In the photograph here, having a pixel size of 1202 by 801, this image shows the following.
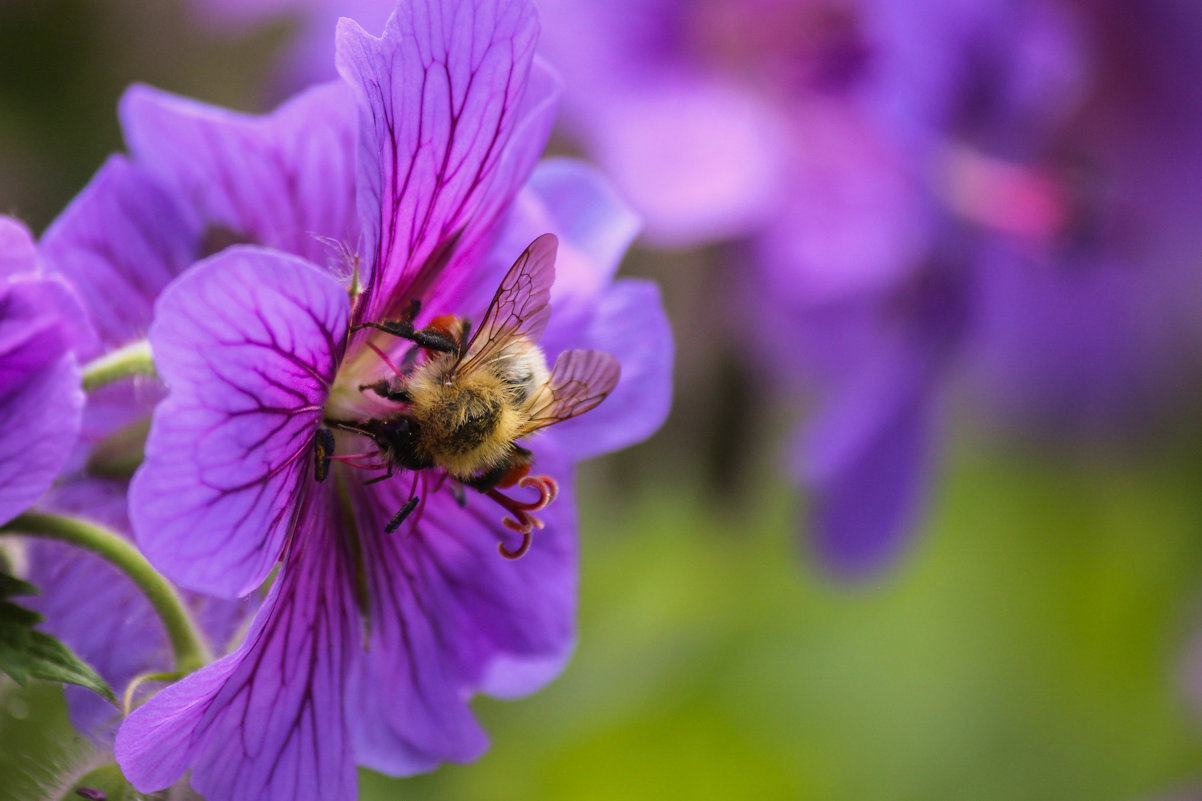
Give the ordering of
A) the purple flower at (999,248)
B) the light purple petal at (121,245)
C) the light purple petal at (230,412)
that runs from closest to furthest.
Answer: the light purple petal at (230,412), the light purple petal at (121,245), the purple flower at (999,248)

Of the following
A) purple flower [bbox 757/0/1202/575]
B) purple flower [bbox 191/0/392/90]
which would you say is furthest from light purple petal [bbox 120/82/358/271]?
purple flower [bbox 757/0/1202/575]

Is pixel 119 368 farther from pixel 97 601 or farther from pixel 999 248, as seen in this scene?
pixel 999 248

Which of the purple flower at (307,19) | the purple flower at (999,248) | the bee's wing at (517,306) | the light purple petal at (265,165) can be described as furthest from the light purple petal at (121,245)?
the purple flower at (999,248)

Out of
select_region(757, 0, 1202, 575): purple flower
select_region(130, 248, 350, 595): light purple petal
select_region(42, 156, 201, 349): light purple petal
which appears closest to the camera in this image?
select_region(130, 248, 350, 595): light purple petal

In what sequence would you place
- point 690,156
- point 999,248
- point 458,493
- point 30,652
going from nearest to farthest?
1. point 30,652
2. point 458,493
3. point 690,156
4. point 999,248

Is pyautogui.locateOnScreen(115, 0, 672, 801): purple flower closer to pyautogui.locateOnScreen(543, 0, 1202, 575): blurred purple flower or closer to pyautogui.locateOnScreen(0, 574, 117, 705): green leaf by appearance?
pyautogui.locateOnScreen(0, 574, 117, 705): green leaf

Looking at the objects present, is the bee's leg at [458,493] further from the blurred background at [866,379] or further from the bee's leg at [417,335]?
the blurred background at [866,379]

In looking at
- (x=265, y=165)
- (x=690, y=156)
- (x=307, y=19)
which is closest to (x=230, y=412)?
(x=265, y=165)
